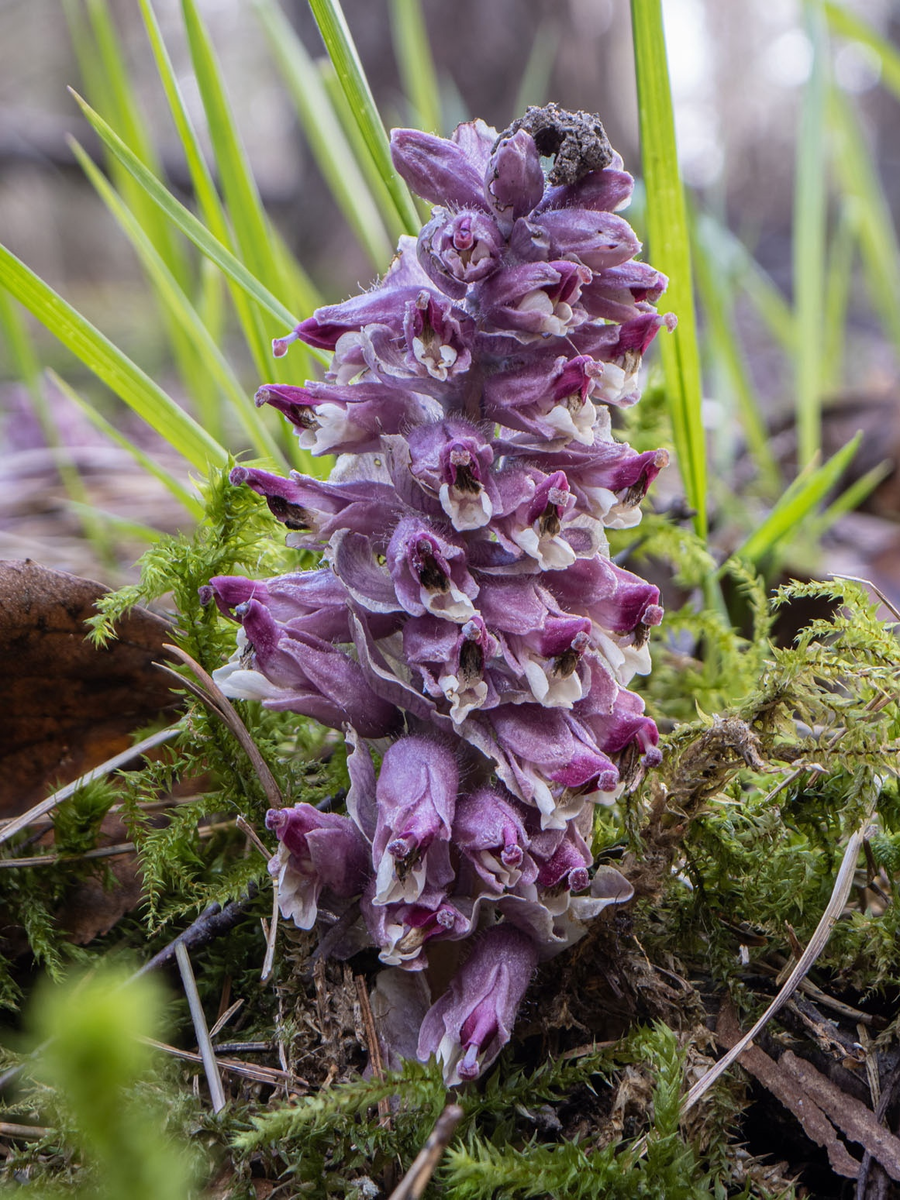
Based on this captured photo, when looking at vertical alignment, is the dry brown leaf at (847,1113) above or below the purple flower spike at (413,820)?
below

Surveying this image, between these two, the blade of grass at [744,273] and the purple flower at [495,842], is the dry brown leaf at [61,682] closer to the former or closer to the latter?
the purple flower at [495,842]

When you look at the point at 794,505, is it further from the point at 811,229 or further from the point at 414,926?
the point at 414,926

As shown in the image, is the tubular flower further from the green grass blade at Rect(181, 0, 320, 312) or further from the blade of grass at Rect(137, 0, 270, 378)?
the green grass blade at Rect(181, 0, 320, 312)

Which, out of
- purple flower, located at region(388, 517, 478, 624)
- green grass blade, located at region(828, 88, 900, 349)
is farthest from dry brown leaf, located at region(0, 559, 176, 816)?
green grass blade, located at region(828, 88, 900, 349)

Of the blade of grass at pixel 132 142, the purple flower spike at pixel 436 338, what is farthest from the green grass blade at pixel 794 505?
the blade of grass at pixel 132 142

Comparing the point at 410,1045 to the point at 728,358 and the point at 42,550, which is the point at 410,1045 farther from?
the point at 728,358

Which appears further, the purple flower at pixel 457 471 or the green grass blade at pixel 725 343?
the green grass blade at pixel 725 343

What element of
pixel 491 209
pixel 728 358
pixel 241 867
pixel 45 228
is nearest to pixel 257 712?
pixel 241 867
